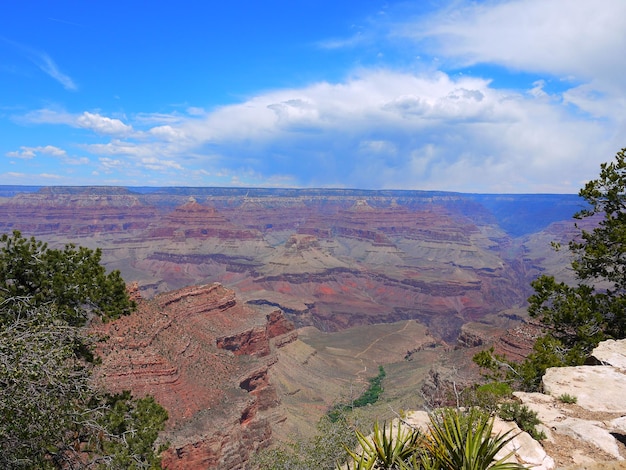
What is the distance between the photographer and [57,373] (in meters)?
10.5

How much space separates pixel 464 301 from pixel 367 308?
39345 millimetres

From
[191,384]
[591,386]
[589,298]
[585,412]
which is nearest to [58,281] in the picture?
[585,412]

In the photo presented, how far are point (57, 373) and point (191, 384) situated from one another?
95.2ft

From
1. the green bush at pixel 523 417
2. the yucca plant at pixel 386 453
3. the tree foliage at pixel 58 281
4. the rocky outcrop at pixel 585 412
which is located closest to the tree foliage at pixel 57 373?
the tree foliage at pixel 58 281

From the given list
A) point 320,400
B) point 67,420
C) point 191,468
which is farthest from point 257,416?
point 67,420

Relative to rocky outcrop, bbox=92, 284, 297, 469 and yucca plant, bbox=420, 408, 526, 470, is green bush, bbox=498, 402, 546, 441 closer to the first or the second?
yucca plant, bbox=420, 408, 526, 470

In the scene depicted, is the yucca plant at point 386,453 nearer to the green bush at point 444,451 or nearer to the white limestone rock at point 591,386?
the green bush at point 444,451

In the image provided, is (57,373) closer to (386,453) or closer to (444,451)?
(386,453)

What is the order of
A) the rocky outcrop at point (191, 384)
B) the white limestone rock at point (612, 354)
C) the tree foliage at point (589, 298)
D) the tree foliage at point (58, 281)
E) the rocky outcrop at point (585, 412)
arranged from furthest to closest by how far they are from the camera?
1. the rocky outcrop at point (191, 384)
2. the tree foliage at point (589, 298)
3. the tree foliage at point (58, 281)
4. the white limestone rock at point (612, 354)
5. the rocky outcrop at point (585, 412)

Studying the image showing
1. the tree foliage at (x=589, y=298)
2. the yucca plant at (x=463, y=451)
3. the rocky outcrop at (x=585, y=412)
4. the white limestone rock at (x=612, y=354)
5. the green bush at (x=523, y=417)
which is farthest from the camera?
the tree foliage at (x=589, y=298)

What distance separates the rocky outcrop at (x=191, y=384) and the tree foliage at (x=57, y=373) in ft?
29.1

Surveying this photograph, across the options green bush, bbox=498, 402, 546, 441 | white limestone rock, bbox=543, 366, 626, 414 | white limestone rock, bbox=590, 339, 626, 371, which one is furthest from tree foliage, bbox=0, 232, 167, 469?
white limestone rock, bbox=590, 339, 626, 371

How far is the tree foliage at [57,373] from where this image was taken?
1025cm

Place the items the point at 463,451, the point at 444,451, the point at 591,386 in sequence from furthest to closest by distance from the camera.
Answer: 1. the point at 591,386
2. the point at 444,451
3. the point at 463,451
